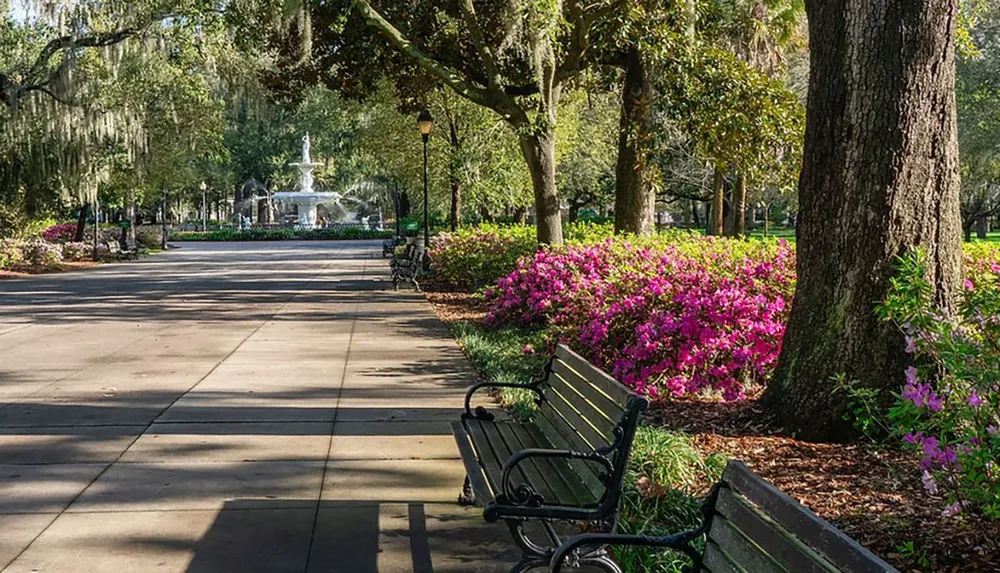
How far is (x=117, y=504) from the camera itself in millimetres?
5262

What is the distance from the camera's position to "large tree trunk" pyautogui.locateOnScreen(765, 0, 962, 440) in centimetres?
596

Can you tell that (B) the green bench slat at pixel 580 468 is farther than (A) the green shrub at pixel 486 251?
No

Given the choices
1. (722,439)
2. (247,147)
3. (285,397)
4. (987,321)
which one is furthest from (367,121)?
(247,147)

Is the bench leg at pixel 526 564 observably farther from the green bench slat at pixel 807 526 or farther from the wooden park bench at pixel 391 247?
the wooden park bench at pixel 391 247

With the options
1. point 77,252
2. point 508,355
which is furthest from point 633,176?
point 77,252

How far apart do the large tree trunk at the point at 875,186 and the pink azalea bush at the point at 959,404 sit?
1636mm

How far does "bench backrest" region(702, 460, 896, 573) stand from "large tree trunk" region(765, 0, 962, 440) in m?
3.40

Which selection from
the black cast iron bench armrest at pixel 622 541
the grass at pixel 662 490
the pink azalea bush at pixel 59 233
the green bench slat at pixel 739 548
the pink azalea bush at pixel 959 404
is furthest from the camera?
the pink azalea bush at pixel 59 233

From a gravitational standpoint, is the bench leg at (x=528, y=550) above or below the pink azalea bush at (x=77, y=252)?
above

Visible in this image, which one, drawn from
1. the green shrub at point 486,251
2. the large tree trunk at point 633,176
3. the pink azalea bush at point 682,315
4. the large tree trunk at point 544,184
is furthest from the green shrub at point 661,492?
the green shrub at point 486,251

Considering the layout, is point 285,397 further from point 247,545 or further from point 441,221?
point 441,221

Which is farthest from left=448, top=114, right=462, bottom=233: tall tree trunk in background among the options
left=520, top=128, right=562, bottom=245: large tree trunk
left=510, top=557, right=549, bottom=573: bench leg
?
left=510, top=557, right=549, bottom=573: bench leg

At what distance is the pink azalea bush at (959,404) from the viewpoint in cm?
362

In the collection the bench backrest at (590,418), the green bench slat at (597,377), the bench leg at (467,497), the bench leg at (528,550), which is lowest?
the bench leg at (467,497)
